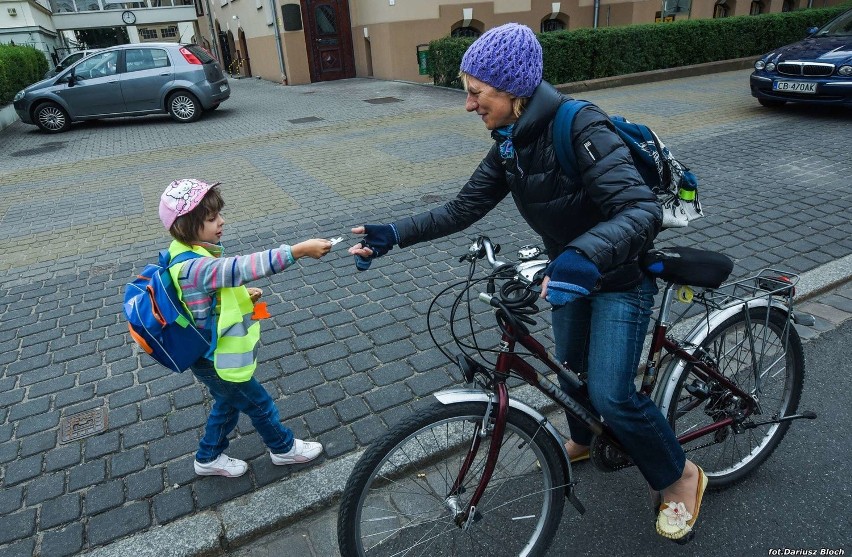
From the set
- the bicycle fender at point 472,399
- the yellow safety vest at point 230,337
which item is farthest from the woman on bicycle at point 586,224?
the yellow safety vest at point 230,337

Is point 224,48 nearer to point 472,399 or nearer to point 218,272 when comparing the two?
point 218,272

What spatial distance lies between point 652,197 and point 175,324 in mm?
1891

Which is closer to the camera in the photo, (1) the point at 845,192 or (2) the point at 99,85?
(1) the point at 845,192

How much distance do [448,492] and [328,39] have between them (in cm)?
2028

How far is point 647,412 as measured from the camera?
7.37 ft

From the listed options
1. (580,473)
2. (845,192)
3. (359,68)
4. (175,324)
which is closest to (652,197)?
(580,473)

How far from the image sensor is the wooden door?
19688 mm

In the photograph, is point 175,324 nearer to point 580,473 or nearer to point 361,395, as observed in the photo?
point 361,395

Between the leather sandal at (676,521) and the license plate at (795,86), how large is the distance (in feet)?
31.7

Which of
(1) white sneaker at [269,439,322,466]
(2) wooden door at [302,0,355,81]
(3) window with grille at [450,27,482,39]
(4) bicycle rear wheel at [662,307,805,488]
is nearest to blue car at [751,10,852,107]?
(4) bicycle rear wheel at [662,307,805,488]

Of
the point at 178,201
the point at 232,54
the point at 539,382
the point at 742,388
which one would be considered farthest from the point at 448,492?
the point at 232,54

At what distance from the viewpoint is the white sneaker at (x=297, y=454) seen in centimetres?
304

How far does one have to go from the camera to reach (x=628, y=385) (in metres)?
2.19

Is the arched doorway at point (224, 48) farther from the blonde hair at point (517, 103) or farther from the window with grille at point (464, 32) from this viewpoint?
the blonde hair at point (517, 103)
